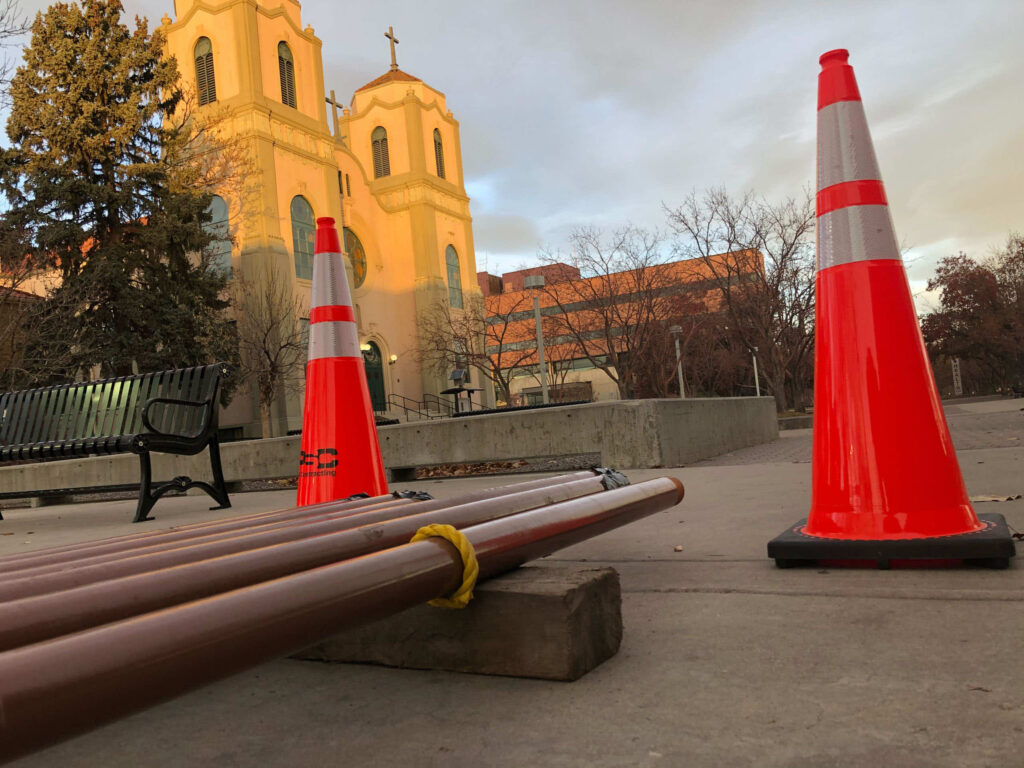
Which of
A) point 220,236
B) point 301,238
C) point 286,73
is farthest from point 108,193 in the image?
point 286,73

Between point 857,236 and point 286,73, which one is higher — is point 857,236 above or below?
below

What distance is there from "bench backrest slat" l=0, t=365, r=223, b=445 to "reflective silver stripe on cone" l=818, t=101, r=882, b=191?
4889 millimetres

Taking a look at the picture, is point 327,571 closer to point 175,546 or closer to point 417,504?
point 175,546

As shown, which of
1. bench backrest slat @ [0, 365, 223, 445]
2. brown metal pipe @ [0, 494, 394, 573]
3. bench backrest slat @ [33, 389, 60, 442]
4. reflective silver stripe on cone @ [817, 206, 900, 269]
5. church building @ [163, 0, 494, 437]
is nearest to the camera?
brown metal pipe @ [0, 494, 394, 573]

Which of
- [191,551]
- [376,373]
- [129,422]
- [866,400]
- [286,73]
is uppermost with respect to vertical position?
[286,73]

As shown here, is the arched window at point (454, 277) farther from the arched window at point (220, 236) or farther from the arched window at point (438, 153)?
the arched window at point (220, 236)

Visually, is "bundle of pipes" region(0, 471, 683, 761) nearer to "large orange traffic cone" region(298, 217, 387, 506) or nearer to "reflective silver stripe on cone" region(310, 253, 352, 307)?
"large orange traffic cone" region(298, 217, 387, 506)

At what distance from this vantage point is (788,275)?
→ 90.1ft

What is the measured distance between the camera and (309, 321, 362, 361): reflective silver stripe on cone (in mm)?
4531

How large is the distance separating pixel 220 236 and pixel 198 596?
3375cm

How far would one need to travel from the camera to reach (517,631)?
65.7 inches

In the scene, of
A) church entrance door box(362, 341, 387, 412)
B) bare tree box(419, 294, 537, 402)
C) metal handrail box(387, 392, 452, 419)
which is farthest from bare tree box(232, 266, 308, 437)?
bare tree box(419, 294, 537, 402)

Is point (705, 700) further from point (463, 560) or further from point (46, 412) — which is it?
point (46, 412)

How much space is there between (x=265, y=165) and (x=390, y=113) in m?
13.5
